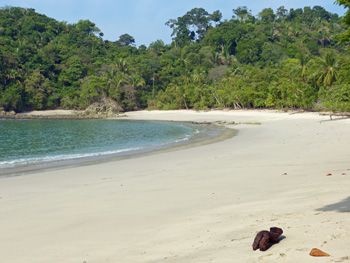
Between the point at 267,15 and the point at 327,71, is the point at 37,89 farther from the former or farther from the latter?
the point at 267,15

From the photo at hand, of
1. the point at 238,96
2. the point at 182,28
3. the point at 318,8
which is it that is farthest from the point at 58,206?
the point at 318,8

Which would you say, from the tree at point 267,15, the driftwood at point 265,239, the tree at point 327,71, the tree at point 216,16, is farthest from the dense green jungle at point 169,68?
the driftwood at point 265,239

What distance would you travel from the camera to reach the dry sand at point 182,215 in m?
4.35

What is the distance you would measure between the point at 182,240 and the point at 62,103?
86141mm

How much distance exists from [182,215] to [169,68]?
9392 centimetres

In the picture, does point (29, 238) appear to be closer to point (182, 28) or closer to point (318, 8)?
A: point (182, 28)

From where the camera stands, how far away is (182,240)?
4.91 metres

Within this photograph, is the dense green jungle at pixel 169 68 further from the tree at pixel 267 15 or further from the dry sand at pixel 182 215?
the dry sand at pixel 182 215

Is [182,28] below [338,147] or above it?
above

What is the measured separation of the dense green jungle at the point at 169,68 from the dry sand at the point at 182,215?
3688 centimetres

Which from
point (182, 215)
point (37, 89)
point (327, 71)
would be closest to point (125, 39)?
point (37, 89)

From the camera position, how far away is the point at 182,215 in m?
6.36

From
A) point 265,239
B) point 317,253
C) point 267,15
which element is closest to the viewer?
point 317,253

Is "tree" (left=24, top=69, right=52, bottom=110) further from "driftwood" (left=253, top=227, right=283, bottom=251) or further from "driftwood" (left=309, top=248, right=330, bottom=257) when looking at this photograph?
"driftwood" (left=309, top=248, right=330, bottom=257)
